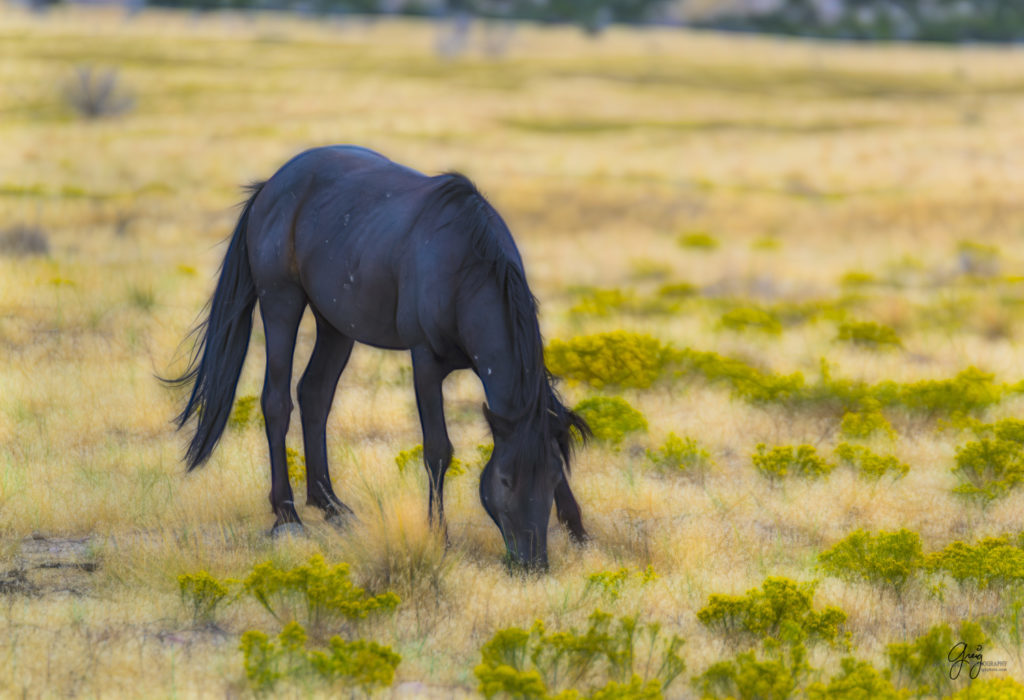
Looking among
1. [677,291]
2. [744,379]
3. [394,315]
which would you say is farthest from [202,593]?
[677,291]

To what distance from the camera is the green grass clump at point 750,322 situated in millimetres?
11316

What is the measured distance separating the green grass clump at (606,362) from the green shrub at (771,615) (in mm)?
4249

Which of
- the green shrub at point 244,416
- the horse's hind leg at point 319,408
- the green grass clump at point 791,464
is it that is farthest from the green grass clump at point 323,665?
the green grass clump at point 791,464

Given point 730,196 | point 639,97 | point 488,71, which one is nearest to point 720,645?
point 730,196

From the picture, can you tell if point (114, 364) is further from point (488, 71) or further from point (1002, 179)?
point (488, 71)

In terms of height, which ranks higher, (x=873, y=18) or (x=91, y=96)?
(x=873, y=18)

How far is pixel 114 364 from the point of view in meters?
8.62

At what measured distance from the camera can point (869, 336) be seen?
10.8m

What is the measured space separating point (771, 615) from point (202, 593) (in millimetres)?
2465

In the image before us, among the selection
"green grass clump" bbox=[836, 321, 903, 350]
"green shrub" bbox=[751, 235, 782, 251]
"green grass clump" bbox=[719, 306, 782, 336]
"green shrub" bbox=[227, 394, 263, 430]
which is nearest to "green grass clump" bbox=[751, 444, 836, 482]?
"green shrub" bbox=[227, 394, 263, 430]

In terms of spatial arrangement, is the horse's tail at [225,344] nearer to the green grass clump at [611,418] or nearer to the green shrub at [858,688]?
the green grass clump at [611,418]

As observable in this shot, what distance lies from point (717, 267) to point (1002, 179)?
461 inches

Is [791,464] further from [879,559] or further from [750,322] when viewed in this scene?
[750,322]
